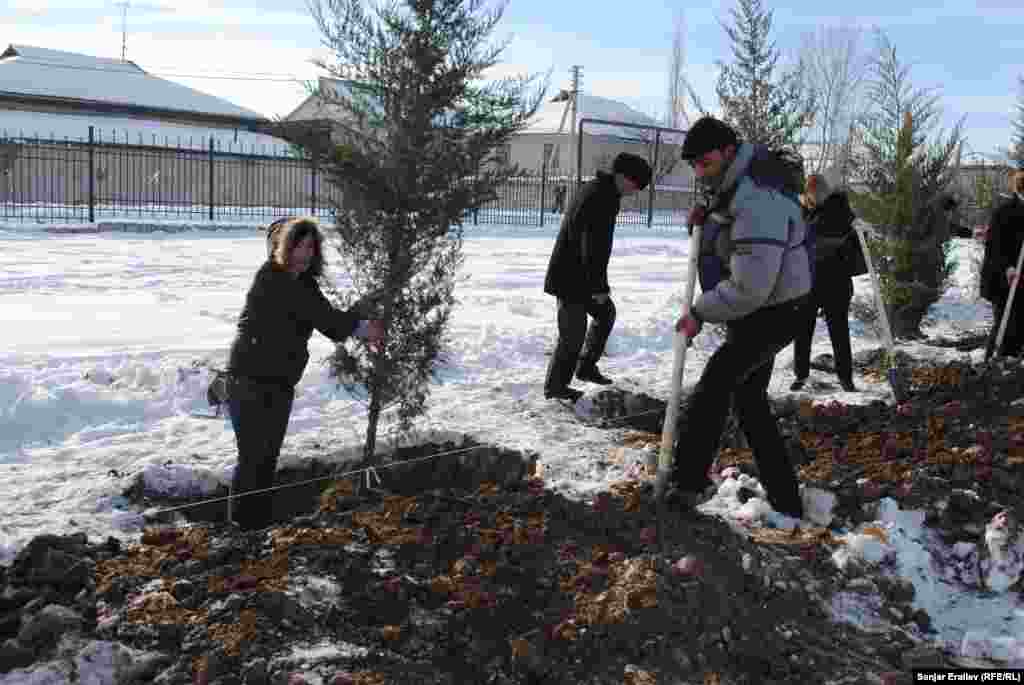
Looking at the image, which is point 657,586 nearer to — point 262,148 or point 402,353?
point 402,353

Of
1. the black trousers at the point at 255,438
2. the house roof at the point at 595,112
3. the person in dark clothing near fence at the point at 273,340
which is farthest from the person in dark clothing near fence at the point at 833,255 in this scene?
the house roof at the point at 595,112

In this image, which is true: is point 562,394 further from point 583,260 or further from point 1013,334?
point 1013,334

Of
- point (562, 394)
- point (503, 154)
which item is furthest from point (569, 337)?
point (503, 154)

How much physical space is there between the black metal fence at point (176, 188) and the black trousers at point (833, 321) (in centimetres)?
1472

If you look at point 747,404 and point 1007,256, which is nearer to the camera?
point 747,404

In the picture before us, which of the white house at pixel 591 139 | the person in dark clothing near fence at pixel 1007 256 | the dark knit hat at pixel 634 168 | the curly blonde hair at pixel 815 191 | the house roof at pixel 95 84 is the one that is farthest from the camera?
the white house at pixel 591 139

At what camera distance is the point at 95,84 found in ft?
118

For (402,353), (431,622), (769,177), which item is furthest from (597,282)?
(431,622)

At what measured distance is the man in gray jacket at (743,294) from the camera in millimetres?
4395

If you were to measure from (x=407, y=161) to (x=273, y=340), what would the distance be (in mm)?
1135

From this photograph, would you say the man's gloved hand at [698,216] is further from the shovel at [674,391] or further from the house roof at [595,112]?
the house roof at [595,112]

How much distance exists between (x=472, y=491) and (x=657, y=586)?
1.75 m

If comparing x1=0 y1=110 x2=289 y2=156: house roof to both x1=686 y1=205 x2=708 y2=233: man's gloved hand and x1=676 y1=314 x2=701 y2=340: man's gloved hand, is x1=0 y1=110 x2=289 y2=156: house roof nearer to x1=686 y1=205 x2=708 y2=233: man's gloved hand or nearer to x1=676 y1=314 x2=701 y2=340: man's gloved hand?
x1=686 y1=205 x2=708 y2=233: man's gloved hand

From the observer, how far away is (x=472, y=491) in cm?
526
